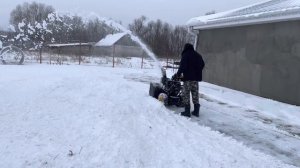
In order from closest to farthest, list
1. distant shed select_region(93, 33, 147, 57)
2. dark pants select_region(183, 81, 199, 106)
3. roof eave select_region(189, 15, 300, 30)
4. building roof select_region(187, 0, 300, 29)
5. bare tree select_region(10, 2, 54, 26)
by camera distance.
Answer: dark pants select_region(183, 81, 199, 106), building roof select_region(187, 0, 300, 29), roof eave select_region(189, 15, 300, 30), bare tree select_region(10, 2, 54, 26), distant shed select_region(93, 33, 147, 57)

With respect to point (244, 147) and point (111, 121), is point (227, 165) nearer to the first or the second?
point (244, 147)

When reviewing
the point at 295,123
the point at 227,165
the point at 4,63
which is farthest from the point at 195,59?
the point at 4,63

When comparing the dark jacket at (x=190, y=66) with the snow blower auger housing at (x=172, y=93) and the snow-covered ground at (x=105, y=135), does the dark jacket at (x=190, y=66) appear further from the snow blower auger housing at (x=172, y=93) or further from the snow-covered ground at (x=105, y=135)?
the snow-covered ground at (x=105, y=135)

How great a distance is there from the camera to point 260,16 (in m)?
13.3

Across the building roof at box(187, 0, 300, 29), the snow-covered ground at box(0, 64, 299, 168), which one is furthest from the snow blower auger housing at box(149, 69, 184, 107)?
the building roof at box(187, 0, 300, 29)

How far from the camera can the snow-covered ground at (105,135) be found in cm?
550

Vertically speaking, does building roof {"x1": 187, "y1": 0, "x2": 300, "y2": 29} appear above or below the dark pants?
above

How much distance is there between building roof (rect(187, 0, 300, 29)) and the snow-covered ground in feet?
13.2

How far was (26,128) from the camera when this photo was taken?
6633 mm

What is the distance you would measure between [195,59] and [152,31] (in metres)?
46.6

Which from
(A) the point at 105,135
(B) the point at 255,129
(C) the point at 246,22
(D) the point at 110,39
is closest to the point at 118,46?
(D) the point at 110,39

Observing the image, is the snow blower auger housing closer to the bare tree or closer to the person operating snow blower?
the person operating snow blower

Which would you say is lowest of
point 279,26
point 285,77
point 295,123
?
point 295,123

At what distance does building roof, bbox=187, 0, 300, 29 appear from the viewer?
1202 centimetres
